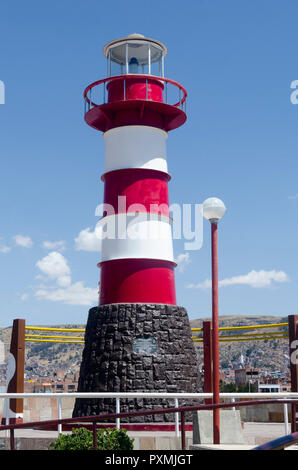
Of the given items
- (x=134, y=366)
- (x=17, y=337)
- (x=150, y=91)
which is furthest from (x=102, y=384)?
(x=150, y=91)

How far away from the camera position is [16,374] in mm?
15406

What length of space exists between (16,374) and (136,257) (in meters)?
3.94

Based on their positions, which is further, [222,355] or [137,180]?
[222,355]

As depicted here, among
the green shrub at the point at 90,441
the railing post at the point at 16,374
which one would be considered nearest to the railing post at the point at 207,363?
the railing post at the point at 16,374

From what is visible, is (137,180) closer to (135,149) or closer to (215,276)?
(135,149)

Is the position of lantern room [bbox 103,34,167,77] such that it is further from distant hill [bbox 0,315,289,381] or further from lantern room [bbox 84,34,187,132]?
distant hill [bbox 0,315,289,381]

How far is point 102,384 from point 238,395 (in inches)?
161

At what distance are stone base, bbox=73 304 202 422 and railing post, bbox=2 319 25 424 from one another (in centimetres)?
144

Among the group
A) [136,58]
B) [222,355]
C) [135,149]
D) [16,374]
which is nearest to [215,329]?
[16,374]

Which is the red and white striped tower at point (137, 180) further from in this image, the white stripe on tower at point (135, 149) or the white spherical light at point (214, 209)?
the white spherical light at point (214, 209)

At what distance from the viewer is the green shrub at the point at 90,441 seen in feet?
32.9
